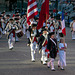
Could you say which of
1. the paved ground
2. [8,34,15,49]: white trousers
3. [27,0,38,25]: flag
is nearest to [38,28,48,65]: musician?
the paved ground

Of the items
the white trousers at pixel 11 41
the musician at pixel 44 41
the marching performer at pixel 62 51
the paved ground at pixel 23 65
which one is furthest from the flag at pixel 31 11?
the marching performer at pixel 62 51

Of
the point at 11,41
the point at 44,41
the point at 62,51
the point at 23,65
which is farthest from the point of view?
the point at 11,41

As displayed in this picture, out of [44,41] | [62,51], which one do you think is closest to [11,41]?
[44,41]

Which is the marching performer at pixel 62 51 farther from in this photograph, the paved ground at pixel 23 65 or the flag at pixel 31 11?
the flag at pixel 31 11

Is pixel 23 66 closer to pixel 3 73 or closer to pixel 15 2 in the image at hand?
pixel 3 73

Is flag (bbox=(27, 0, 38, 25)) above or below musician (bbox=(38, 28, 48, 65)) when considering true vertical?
above

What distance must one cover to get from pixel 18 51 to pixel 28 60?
365 cm

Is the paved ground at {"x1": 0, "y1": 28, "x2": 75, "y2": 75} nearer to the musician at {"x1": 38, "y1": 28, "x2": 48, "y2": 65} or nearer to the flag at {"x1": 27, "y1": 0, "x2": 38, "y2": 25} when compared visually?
the musician at {"x1": 38, "y1": 28, "x2": 48, "y2": 65}

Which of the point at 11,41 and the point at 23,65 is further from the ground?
the point at 11,41

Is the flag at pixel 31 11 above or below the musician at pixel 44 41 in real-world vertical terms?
above

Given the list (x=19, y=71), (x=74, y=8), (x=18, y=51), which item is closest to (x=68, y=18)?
(x=74, y=8)

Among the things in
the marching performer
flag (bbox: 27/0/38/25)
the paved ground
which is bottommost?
the paved ground

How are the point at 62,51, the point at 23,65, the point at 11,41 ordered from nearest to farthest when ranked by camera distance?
the point at 62,51, the point at 23,65, the point at 11,41

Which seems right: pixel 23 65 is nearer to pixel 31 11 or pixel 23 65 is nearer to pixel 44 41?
pixel 44 41
